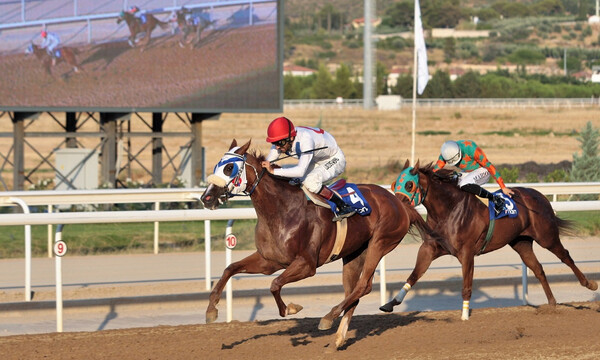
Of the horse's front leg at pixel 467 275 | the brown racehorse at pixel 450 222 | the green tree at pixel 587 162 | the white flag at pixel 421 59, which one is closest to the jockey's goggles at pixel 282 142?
the brown racehorse at pixel 450 222

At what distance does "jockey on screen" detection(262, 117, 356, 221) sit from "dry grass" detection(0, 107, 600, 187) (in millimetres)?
21770

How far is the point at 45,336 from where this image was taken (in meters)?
6.64

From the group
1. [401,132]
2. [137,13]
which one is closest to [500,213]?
[137,13]

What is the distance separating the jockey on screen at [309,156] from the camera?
6160mm

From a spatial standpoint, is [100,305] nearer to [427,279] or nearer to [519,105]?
[427,279]

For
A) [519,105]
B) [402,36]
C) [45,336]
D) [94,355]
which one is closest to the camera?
[94,355]

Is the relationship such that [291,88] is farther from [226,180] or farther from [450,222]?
[226,180]

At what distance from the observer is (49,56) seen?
17.0 metres

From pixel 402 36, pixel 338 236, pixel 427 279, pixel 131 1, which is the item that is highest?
pixel 402 36

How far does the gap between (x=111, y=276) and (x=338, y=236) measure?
14.0ft

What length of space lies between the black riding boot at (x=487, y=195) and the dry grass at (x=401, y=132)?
20.8m

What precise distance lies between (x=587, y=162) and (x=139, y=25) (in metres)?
8.70

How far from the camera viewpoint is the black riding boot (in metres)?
7.68

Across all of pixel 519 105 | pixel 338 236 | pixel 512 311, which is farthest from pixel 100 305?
pixel 519 105
